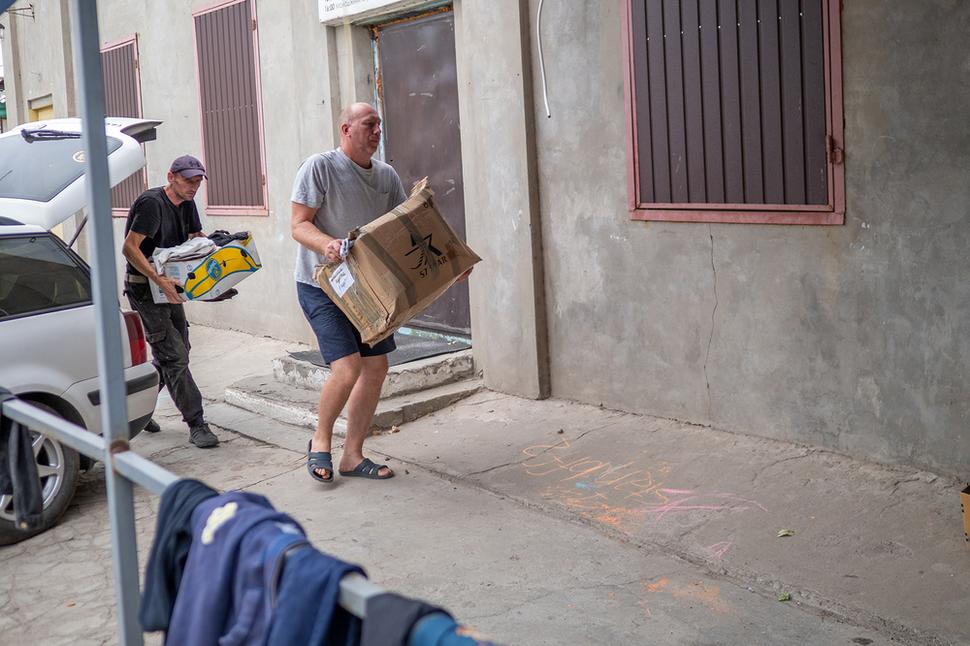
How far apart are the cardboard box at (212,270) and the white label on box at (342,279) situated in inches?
68.2

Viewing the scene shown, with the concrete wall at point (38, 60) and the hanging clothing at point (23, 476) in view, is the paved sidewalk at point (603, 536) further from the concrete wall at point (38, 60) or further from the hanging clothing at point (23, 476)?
the concrete wall at point (38, 60)

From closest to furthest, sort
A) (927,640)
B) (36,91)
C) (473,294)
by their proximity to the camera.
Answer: (927,640) → (473,294) → (36,91)

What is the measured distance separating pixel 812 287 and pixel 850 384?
0.53 metres

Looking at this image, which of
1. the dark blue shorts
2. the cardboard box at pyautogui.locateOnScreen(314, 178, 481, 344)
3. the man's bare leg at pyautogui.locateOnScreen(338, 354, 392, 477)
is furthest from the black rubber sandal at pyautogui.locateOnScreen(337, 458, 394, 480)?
the cardboard box at pyautogui.locateOnScreen(314, 178, 481, 344)

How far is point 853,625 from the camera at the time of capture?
402cm

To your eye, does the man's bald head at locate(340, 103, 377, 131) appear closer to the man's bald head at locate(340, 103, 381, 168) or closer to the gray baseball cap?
the man's bald head at locate(340, 103, 381, 168)

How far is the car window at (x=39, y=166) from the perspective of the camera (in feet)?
20.6

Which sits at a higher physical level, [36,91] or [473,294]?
[36,91]

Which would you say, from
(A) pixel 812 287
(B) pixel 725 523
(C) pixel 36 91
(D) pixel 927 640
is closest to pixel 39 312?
(B) pixel 725 523

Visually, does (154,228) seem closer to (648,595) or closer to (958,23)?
(648,595)

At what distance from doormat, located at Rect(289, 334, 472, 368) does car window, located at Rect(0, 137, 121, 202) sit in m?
2.11

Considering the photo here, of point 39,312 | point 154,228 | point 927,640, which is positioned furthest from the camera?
point 154,228

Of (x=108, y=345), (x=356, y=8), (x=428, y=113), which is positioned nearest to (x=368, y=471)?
(x=428, y=113)

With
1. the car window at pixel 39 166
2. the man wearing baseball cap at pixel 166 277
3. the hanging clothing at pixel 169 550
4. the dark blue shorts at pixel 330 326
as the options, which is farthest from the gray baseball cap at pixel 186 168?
the hanging clothing at pixel 169 550
